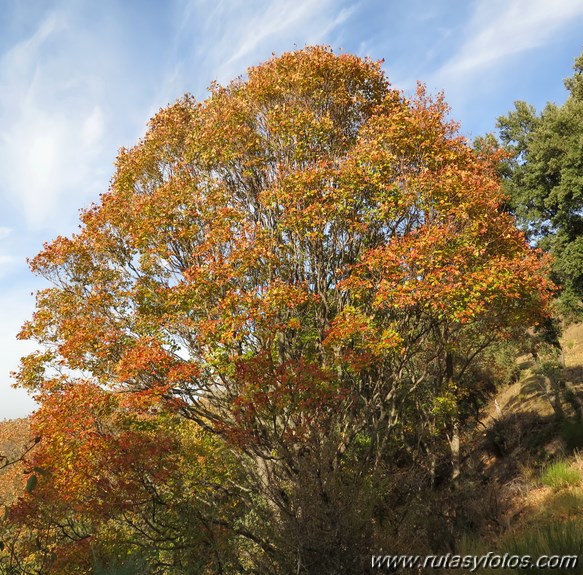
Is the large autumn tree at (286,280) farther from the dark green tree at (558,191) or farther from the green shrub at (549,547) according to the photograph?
the dark green tree at (558,191)

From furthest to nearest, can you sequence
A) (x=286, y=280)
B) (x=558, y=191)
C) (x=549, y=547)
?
1. (x=558, y=191)
2. (x=286, y=280)
3. (x=549, y=547)

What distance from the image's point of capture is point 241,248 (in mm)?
12070

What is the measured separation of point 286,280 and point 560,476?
11.6 metres

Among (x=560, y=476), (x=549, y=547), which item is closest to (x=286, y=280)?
(x=549, y=547)

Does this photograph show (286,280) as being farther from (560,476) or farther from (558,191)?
(558,191)

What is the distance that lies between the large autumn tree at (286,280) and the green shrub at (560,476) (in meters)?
4.31

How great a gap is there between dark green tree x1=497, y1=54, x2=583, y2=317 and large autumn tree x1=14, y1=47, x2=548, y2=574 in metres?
10.6

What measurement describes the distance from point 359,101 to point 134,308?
404 inches

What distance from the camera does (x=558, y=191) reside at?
77.9 ft

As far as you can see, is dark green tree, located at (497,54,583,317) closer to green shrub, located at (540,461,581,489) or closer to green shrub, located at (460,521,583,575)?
green shrub, located at (540,461,581,489)

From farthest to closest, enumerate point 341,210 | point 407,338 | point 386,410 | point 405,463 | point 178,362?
point 405,463 → point 386,410 → point 407,338 → point 341,210 → point 178,362

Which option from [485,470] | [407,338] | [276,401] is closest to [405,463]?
[485,470]

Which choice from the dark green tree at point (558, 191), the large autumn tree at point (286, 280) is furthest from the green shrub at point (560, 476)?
the dark green tree at point (558, 191)

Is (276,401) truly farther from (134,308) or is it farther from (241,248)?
(134,308)
